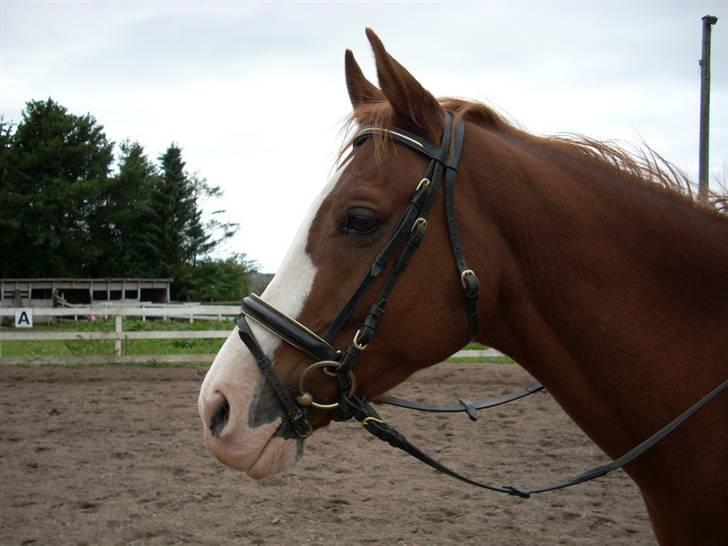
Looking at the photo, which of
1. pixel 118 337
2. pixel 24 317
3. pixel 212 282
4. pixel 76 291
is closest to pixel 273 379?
pixel 118 337

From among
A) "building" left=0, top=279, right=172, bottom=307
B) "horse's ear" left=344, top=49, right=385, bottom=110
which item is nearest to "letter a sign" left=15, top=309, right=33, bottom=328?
"horse's ear" left=344, top=49, right=385, bottom=110

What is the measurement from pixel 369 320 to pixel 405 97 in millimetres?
818

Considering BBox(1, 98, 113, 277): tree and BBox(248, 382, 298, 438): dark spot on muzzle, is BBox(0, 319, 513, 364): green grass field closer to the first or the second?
BBox(248, 382, 298, 438): dark spot on muzzle

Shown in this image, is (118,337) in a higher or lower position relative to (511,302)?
lower

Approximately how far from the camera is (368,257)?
201 centimetres

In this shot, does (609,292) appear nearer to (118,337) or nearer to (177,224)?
(118,337)

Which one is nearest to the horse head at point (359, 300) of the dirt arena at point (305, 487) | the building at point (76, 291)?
the dirt arena at point (305, 487)

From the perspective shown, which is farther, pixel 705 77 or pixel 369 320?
pixel 705 77

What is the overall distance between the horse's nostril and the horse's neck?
0.96 m

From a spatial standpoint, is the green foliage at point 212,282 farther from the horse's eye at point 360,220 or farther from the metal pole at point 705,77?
the horse's eye at point 360,220

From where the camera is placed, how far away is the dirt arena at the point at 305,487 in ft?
15.8

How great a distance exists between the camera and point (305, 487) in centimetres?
586

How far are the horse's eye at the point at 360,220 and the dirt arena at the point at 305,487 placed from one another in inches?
136

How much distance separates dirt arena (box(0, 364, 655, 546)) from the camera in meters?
4.80
